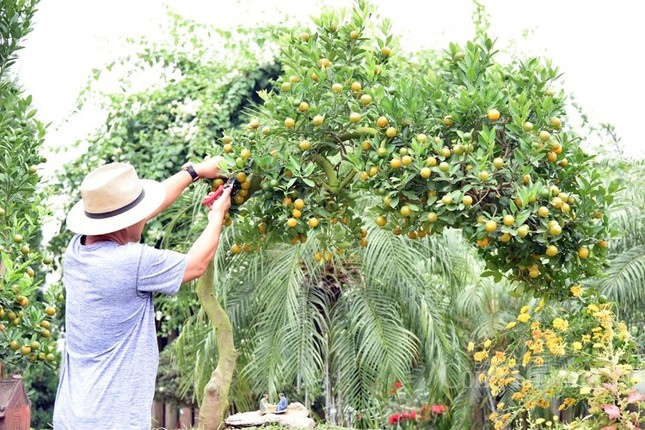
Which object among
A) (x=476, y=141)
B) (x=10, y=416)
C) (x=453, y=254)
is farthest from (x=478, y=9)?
(x=10, y=416)

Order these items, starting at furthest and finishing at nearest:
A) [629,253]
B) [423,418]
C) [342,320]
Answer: [423,418]
[629,253]
[342,320]

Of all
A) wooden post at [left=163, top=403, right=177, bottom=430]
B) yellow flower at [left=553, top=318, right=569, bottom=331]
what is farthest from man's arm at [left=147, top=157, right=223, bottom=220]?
wooden post at [left=163, top=403, right=177, bottom=430]

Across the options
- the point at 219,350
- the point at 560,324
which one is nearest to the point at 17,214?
the point at 219,350

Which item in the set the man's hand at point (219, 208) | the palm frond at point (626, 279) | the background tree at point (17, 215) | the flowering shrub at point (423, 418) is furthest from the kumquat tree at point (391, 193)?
the flowering shrub at point (423, 418)

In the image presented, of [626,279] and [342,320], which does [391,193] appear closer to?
[342,320]

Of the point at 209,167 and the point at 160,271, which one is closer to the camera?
the point at 160,271

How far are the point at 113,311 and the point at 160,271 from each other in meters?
0.21

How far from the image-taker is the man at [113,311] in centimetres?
301

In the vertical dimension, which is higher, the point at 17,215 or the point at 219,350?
the point at 17,215

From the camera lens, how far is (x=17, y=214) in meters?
5.13

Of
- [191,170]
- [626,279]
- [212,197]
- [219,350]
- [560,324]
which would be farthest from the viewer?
A: [626,279]

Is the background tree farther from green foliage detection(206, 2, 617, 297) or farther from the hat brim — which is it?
the hat brim

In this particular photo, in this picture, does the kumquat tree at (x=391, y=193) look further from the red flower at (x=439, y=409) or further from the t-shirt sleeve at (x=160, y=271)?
the red flower at (x=439, y=409)

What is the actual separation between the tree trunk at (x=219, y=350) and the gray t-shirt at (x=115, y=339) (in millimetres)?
1587
